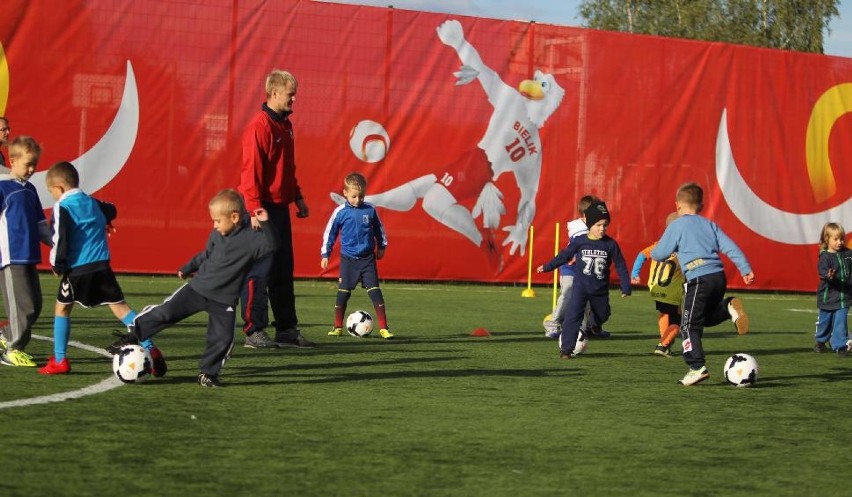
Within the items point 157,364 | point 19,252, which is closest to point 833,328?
point 157,364

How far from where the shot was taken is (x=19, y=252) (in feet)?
28.1

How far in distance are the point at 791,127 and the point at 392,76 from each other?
7672 millimetres

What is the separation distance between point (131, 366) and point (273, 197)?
294cm

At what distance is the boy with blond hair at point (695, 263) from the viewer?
29.7 feet

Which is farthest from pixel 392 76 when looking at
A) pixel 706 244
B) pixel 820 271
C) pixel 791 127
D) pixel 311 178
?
pixel 706 244

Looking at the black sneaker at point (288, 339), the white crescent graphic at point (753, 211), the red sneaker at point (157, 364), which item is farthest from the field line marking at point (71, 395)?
the white crescent graphic at point (753, 211)

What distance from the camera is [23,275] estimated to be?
8578mm

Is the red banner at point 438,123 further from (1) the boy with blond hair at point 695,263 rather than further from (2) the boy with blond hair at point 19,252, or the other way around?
(1) the boy with blond hair at point 695,263

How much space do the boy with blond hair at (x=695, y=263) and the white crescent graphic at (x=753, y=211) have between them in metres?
13.9

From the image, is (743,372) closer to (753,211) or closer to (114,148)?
(114,148)

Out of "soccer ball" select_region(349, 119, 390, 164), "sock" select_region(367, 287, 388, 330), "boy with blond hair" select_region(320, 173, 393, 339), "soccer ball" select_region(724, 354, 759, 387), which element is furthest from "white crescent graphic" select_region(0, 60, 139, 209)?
"soccer ball" select_region(724, 354, 759, 387)

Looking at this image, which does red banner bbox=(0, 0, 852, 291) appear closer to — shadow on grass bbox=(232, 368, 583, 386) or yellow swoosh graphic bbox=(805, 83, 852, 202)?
yellow swoosh graphic bbox=(805, 83, 852, 202)

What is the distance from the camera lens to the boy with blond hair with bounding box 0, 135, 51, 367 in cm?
853

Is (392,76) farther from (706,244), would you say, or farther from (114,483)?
(114,483)
